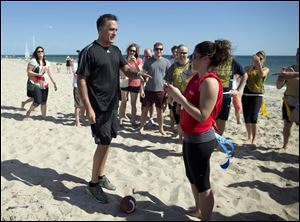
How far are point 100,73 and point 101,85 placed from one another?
142mm

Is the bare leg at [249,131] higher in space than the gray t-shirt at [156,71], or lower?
lower

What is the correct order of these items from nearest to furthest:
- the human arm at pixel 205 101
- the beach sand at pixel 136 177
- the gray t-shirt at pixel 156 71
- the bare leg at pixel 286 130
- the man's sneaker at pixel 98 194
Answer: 1. the human arm at pixel 205 101
2. the beach sand at pixel 136 177
3. the man's sneaker at pixel 98 194
4. the bare leg at pixel 286 130
5. the gray t-shirt at pixel 156 71

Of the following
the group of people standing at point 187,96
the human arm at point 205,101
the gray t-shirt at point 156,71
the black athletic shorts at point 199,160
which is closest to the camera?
the human arm at point 205,101

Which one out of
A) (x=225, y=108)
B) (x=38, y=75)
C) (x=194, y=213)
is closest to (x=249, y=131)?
(x=225, y=108)

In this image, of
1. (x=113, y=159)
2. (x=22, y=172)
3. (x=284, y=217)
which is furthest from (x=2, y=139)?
(x=284, y=217)

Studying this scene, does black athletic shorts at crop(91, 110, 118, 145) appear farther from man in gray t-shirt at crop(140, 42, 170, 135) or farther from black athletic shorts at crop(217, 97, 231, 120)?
man in gray t-shirt at crop(140, 42, 170, 135)

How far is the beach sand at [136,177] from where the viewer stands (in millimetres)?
3182

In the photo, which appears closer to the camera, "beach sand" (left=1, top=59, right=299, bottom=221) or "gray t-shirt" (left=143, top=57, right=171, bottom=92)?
"beach sand" (left=1, top=59, right=299, bottom=221)

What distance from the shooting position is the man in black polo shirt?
307 centimetres

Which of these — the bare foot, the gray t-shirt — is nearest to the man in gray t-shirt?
the gray t-shirt

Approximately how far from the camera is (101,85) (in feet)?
10.5

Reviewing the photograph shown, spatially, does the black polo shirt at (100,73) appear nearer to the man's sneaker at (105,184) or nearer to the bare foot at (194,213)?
the man's sneaker at (105,184)

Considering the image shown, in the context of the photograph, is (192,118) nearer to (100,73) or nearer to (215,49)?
(215,49)

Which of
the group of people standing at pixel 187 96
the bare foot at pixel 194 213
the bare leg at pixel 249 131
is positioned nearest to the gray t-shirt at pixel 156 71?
the group of people standing at pixel 187 96
